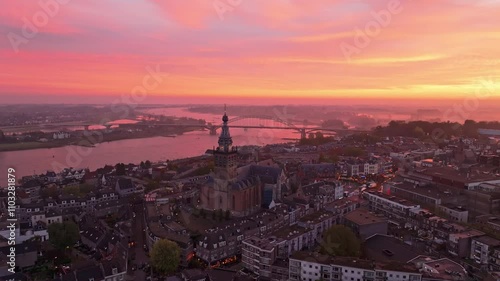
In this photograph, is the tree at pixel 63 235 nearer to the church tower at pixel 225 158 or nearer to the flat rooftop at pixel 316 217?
the church tower at pixel 225 158

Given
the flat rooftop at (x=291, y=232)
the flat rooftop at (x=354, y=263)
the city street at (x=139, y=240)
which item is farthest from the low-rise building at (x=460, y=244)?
the city street at (x=139, y=240)

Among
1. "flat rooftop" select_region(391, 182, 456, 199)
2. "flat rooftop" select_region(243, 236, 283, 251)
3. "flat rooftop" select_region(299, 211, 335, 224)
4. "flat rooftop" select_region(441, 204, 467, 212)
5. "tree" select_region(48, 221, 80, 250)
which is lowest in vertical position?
"tree" select_region(48, 221, 80, 250)

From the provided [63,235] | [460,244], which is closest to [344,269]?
[460,244]

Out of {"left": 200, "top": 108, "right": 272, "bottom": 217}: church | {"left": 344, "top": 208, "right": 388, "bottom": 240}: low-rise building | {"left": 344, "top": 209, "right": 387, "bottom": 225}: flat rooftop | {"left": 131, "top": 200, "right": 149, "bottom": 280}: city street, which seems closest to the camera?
{"left": 131, "top": 200, "right": 149, "bottom": 280}: city street

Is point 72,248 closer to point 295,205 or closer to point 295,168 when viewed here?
point 295,205

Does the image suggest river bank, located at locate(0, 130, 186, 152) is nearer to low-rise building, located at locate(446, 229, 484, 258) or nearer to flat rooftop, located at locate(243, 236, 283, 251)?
flat rooftop, located at locate(243, 236, 283, 251)

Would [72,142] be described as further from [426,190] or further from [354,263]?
[354,263]

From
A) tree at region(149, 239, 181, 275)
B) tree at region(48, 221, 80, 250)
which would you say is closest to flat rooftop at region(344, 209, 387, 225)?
tree at region(149, 239, 181, 275)
